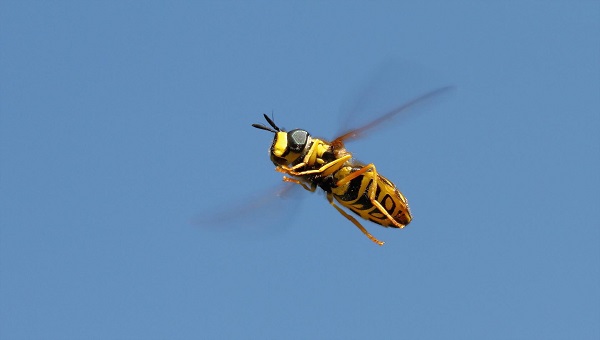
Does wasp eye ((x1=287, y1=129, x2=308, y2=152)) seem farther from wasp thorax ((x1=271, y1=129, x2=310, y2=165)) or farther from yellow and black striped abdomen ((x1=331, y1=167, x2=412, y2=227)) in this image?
yellow and black striped abdomen ((x1=331, y1=167, x2=412, y2=227))

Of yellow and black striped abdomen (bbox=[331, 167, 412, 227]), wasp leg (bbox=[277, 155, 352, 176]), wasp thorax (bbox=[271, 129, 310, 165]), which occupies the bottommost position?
yellow and black striped abdomen (bbox=[331, 167, 412, 227])

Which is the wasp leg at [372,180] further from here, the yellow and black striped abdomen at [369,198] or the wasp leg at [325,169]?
the wasp leg at [325,169]

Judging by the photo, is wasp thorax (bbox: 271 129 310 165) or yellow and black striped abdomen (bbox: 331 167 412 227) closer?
wasp thorax (bbox: 271 129 310 165)

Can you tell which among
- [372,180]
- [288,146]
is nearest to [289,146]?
[288,146]

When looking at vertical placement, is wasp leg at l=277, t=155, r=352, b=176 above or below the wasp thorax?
below
